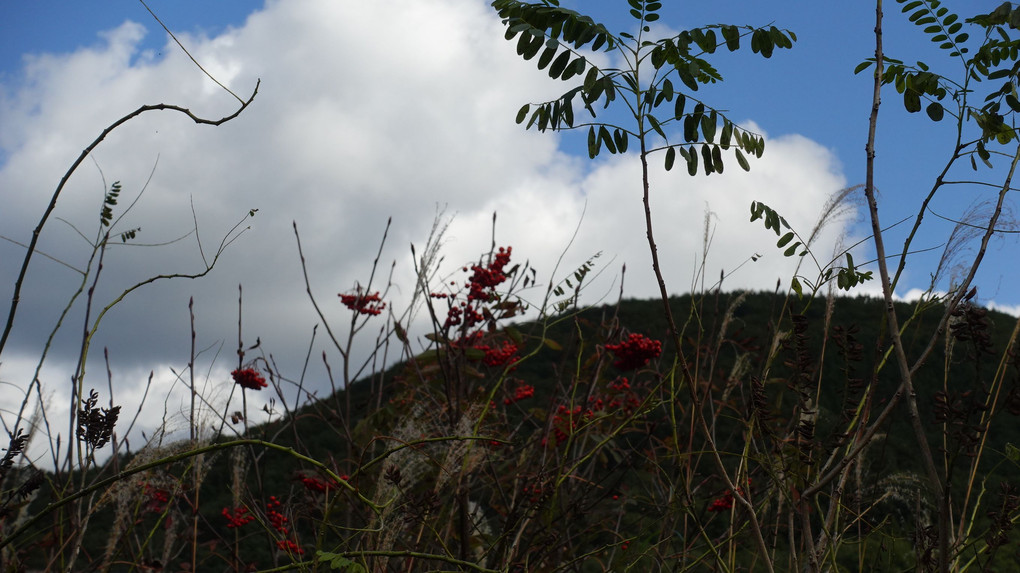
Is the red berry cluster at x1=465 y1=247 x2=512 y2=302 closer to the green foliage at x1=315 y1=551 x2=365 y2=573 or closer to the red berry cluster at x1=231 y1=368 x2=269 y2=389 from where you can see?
the red berry cluster at x1=231 y1=368 x2=269 y2=389

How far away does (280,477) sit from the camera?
12422 millimetres

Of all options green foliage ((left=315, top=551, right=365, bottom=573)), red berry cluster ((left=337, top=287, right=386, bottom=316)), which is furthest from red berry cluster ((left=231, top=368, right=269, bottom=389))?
green foliage ((left=315, top=551, right=365, bottom=573))

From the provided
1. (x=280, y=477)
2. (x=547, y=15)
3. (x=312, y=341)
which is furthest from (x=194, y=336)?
(x=280, y=477)

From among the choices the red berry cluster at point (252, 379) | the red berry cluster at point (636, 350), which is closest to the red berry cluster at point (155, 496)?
the red berry cluster at point (252, 379)

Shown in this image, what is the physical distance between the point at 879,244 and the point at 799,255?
0.21 meters

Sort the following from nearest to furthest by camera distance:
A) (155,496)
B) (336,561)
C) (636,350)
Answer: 1. (336,561)
2. (155,496)
3. (636,350)

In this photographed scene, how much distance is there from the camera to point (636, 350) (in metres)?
3.19

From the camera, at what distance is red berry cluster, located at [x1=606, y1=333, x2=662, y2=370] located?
315 cm

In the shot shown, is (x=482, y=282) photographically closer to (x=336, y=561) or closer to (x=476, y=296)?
(x=476, y=296)

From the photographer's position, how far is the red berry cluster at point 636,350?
315 cm

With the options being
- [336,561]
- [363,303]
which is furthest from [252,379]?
[336,561]

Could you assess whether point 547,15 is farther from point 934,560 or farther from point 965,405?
point 934,560

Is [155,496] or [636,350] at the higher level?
[636,350]

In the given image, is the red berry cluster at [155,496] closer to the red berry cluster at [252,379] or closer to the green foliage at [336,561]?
the red berry cluster at [252,379]
